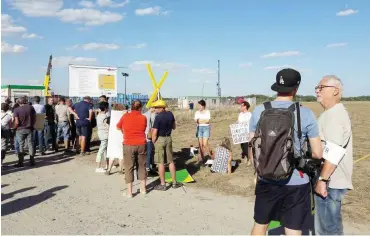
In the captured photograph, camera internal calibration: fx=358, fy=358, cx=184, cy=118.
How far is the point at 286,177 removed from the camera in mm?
2963

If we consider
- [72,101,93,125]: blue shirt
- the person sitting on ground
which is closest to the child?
[72,101,93,125]: blue shirt

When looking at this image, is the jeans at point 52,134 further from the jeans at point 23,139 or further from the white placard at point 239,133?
the white placard at point 239,133

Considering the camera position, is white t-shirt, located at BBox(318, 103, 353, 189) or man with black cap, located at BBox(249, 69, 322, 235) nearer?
man with black cap, located at BBox(249, 69, 322, 235)

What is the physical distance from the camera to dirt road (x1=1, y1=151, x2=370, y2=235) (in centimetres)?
504

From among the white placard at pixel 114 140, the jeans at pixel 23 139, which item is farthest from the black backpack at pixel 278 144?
the jeans at pixel 23 139

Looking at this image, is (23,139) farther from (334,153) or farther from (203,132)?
(334,153)

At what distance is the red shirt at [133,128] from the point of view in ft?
22.3

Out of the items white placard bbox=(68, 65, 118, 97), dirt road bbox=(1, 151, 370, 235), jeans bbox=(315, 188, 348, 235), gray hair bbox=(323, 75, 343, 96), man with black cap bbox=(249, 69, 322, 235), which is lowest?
dirt road bbox=(1, 151, 370, 235)

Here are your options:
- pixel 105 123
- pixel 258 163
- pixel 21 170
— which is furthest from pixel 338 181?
pixel 21 170

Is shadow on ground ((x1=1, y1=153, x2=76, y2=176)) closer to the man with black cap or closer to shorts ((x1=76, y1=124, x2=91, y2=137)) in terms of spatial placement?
shorts ((x1=76, y1=124, x2=91, y2=137))

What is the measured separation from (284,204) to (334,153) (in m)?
0.62

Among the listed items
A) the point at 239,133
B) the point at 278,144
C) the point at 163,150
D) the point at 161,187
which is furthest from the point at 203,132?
the point at 278,144

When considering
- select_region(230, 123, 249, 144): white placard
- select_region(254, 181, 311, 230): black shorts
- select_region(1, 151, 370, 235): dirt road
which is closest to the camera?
select_region(254, 181, 311, 230): black shorts

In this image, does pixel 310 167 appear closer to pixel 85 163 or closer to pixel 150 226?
pixel 150 226
